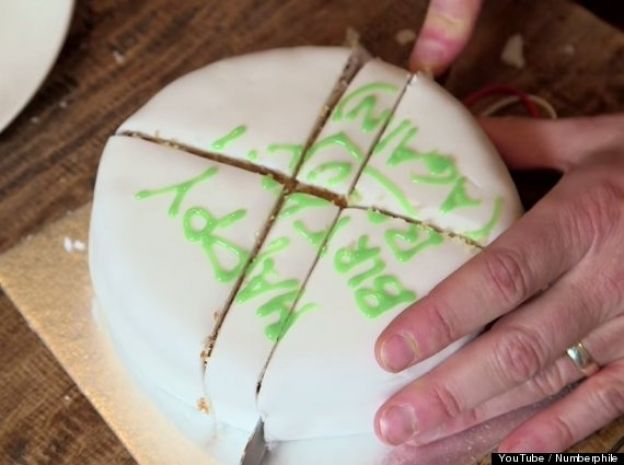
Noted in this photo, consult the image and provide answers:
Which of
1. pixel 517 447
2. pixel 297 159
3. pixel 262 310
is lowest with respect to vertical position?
pixel 517 447

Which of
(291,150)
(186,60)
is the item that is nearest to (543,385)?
(291,150)

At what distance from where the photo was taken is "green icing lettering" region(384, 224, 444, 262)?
46.9 inches

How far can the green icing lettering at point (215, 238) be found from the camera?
119 centimetres

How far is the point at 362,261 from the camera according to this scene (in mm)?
1185

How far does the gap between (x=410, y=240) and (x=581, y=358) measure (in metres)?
0.29

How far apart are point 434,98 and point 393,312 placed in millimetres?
356

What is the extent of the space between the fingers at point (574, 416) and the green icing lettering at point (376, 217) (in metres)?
0.34

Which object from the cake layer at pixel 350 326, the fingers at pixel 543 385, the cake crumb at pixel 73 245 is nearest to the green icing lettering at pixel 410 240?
the cake layer at pixel 350 326

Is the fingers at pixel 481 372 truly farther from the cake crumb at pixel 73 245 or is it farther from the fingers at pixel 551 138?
the cake crumb at pixel 73 245

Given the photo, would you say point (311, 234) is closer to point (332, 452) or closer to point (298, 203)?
point (298, 203)

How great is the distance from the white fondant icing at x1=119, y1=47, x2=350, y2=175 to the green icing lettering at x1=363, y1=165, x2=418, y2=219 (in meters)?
0.11

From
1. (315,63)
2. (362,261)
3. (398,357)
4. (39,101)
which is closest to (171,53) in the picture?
(39,101)

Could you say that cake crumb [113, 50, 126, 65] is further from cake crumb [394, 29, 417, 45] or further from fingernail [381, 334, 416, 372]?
fingernail [381, 334, 416, 372]

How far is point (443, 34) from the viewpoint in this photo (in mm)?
1427
